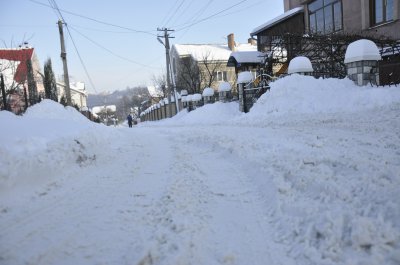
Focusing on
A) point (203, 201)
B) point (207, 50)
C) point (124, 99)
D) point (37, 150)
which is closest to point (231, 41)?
point (207, 50)

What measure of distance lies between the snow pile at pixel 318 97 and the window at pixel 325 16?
8457 millimetres

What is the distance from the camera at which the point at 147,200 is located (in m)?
4.52

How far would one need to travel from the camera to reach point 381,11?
18250 millimetres

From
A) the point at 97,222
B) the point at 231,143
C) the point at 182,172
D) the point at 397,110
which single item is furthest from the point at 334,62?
the point at 97,222

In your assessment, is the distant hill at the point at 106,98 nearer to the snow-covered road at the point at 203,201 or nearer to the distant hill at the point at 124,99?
the distant hill at the point at 124,99

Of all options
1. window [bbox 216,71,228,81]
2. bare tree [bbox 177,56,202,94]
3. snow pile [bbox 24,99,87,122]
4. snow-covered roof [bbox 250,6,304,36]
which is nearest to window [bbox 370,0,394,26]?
snow-covered roof [bbox 250,6,304,36]

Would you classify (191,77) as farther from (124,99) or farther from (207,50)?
(124,99)

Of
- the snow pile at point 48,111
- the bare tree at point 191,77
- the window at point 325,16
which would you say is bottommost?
the snow pile at point 48,111

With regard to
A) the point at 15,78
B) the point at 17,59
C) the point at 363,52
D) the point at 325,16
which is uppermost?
the point at 325,16

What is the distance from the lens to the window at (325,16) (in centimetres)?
2114

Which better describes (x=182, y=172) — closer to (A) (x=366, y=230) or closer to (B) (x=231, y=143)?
(B) (x=231, y=143)

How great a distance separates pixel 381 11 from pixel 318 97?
30.7 ft

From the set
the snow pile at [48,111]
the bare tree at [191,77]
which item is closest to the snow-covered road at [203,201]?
the snow pile at [48,111]

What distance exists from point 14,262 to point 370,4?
68.1 ft
